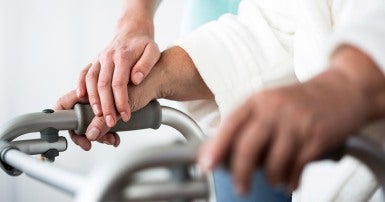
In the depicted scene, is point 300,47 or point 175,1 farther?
point 175,1

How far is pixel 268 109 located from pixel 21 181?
5.06 feet

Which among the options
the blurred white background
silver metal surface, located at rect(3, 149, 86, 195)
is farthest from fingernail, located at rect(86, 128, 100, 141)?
the blurred white background

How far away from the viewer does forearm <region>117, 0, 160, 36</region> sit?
3.05 feet

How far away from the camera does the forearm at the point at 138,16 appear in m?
0.93

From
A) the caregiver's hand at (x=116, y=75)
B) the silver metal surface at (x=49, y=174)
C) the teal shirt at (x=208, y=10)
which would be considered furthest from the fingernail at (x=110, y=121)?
the teal shirt at (x=208, y=10)

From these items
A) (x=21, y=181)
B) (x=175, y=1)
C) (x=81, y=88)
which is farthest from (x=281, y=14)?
(x=21, y=181)

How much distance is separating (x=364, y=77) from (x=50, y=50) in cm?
147

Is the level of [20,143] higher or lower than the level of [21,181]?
lower

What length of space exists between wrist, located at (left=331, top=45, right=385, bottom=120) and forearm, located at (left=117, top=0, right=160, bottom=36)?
0.60 meters

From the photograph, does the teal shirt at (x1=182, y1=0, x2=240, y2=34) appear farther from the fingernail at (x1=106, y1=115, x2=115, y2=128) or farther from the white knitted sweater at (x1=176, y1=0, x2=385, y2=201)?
the fingernail at (x1=106, y1=115, x2=115, y2=128)

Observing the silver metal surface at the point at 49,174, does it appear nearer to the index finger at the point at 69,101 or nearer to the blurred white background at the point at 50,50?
the index finger at the point at 69,101

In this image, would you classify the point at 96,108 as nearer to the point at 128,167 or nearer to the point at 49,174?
the point at 49,174

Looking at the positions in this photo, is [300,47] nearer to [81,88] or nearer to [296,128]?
[81,88]

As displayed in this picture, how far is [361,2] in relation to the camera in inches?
27.5
